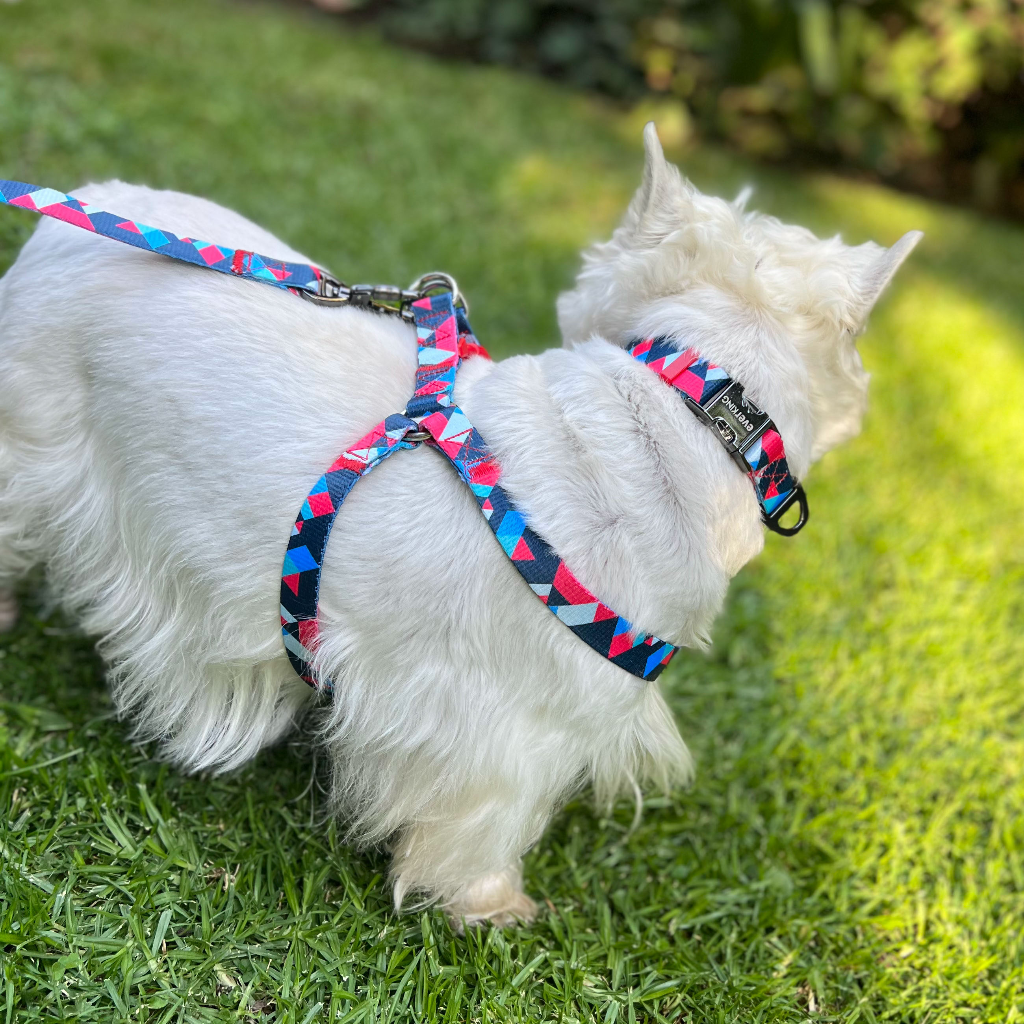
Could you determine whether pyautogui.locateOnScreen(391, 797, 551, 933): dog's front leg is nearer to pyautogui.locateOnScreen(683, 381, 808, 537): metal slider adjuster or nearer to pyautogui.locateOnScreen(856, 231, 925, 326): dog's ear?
pyautogui.locateOnScreen(683, 381, 808, 537): metal slider adjuster

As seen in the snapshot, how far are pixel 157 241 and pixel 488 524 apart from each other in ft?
2.90

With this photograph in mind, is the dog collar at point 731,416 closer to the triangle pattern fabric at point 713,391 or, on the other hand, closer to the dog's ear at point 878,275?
the triangle pattern fabric at point 713,391

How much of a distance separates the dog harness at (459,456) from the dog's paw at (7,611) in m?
0.97

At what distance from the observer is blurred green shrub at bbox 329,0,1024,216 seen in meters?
6.88

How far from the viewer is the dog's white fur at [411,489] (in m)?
1.69

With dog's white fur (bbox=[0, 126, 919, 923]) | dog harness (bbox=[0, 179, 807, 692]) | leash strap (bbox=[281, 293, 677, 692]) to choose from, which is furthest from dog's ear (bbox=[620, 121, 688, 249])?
leash strap (bbox=[281, 293, 677, 692])

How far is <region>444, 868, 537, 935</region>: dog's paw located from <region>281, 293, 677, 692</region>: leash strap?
23.3 inches

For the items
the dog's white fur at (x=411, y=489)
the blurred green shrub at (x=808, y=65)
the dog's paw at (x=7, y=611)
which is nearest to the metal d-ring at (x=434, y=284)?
the dog's white fur at (x=411, y=489)

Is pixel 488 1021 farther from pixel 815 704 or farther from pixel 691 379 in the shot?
pixel 815 704

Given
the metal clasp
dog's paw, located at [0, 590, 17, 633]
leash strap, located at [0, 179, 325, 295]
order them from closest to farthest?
leash strap, located at [0, 179, 325, 295] → the metal clasp → dog's paw, located at [0, 590, 17, 633]

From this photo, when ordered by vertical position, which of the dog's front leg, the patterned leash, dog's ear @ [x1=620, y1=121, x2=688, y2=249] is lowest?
the dog's front leg

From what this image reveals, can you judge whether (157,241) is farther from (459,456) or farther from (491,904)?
(491,904)

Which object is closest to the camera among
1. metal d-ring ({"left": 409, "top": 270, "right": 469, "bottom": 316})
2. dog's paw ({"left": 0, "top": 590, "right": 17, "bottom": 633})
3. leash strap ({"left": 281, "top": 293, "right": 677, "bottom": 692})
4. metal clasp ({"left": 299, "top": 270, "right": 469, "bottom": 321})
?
leash strap ({"left": 281, "top": 293, "right": 677, "bottom": 692})

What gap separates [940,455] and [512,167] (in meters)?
3.22
